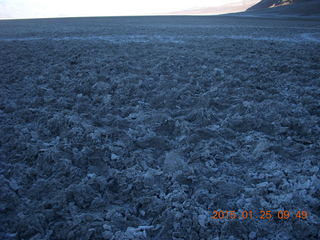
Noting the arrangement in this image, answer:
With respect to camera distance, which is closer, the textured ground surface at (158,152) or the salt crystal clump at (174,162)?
the textured ground surface at (158,152)

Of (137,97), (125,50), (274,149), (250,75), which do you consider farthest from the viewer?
(125,50)

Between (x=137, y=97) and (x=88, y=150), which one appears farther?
(x=137, y=97)

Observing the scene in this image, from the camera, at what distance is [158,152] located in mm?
2221

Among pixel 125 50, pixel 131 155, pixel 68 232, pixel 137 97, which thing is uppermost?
pixel 125 50

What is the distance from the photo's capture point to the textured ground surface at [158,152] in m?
1.53

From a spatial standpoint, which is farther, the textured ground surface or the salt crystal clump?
the salt crystal clump

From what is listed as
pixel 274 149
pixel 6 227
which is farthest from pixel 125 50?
pixel 6 227

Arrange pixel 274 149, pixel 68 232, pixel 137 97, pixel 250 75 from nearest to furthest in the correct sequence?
1. pixel 68 232
2. pixel 274 149
3. pixel 137 97
4. pixel 250 75

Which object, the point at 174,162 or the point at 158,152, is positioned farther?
the point at 158,152

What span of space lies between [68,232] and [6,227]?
15.8 inches

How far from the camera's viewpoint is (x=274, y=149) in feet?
7.02

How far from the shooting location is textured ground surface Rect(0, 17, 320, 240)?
1.53 m

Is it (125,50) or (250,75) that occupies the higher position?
(125,50)

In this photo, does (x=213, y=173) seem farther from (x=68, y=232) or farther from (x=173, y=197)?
(x=68, y=232)
